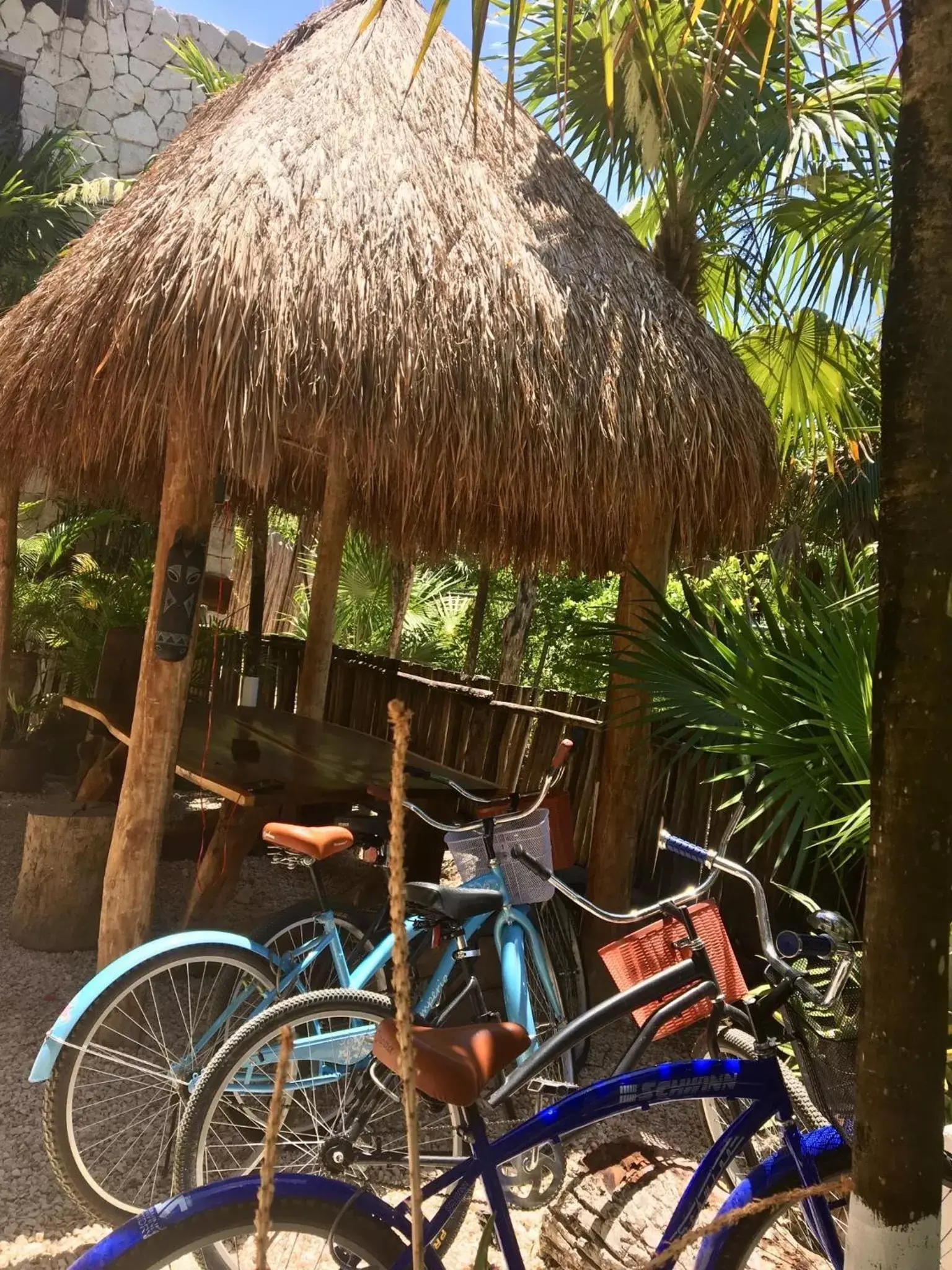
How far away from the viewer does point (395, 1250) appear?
151 cm

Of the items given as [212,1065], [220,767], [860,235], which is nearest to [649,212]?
[860,235]

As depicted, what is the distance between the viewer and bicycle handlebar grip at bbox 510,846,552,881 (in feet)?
8.41

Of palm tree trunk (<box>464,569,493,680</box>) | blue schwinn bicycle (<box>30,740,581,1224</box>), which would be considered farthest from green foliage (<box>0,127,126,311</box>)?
blue schwinn bicycle (<box>30,740,581,1224</box>)

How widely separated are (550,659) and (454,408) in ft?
29.2

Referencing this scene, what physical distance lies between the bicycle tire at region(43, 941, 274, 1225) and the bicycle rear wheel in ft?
3.36

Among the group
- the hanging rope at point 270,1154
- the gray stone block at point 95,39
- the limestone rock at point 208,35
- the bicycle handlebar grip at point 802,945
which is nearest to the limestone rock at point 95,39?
the gray stone block at point 95,39

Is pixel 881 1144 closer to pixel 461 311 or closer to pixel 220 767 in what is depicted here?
pixel 461 311

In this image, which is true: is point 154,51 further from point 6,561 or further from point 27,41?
Answer: point 6,561

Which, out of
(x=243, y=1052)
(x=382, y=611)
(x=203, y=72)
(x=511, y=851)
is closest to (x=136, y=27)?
(x=203, y=72)

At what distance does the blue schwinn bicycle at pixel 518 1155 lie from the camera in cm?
146

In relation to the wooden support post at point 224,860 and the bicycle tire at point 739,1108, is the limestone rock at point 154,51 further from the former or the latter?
the bicycle tire at point 739,1108

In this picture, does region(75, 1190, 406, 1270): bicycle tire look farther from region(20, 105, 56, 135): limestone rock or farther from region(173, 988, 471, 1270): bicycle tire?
region(20, 105, 56, 135): limestone rock

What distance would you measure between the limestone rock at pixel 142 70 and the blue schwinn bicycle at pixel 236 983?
38.2 feet

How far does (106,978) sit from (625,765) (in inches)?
89.5
